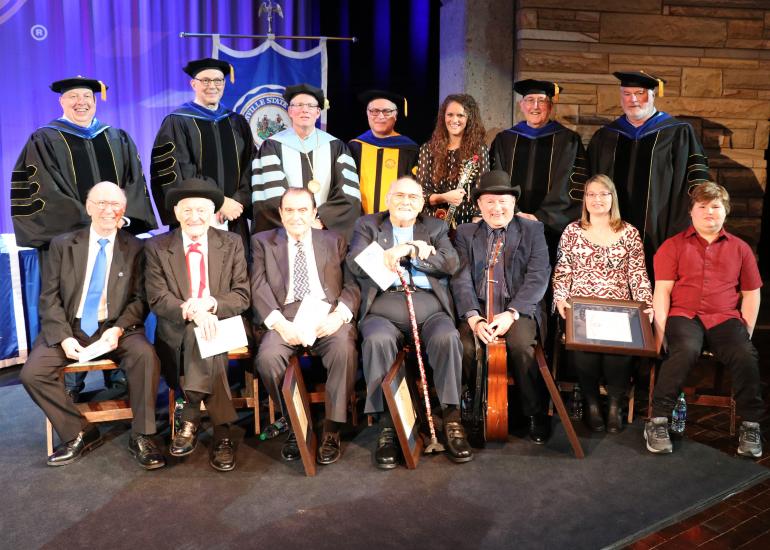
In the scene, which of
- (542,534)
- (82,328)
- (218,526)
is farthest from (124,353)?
(542,534)

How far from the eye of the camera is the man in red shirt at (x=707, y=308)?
356 cm

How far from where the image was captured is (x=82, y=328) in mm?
3627

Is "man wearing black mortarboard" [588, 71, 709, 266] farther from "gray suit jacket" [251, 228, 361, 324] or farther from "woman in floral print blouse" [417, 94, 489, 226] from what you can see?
"gray suit jacket" [251, 228, 361, 324]

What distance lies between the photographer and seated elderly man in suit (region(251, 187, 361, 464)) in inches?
138

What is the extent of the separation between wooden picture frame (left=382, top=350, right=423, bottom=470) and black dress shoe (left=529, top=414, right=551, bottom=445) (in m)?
0.60

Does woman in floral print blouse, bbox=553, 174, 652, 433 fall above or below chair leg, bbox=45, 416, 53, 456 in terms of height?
above

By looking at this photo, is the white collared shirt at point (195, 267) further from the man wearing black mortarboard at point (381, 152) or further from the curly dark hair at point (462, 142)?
the curly dark hair at point (462, 142)

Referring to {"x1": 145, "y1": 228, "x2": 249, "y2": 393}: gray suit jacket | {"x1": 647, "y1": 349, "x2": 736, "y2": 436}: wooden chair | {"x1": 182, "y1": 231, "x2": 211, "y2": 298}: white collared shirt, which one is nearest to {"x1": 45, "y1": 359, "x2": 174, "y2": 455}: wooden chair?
{"x1": 145, "y1": 228, "x2": 249, "y2": 393}: gray suit jacket

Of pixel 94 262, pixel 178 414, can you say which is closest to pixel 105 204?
pixel 94 262

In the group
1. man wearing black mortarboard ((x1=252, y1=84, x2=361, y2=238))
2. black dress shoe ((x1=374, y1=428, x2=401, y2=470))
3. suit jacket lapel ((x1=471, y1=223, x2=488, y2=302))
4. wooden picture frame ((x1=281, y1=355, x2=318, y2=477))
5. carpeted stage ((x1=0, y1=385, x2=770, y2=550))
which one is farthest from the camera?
man wearing black mortarboard ((x1=252, y1=84, x2=361, y2=238))

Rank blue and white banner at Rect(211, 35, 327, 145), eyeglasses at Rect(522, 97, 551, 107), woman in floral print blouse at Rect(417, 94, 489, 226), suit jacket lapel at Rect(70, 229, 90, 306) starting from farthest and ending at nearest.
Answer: blue and white banner at Rect(211, 35, 327, 145)
eyeglasses at Rect(522, 97, 551, 107)
woman in floral print blouse at Rect(417, 94, 489, 226)
suit jacket lapel at Rect(70, 229, 90, 306)

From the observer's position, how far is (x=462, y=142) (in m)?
4.29

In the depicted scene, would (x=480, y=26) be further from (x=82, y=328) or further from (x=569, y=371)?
(x=82, y=328)

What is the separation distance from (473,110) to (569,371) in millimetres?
1655
